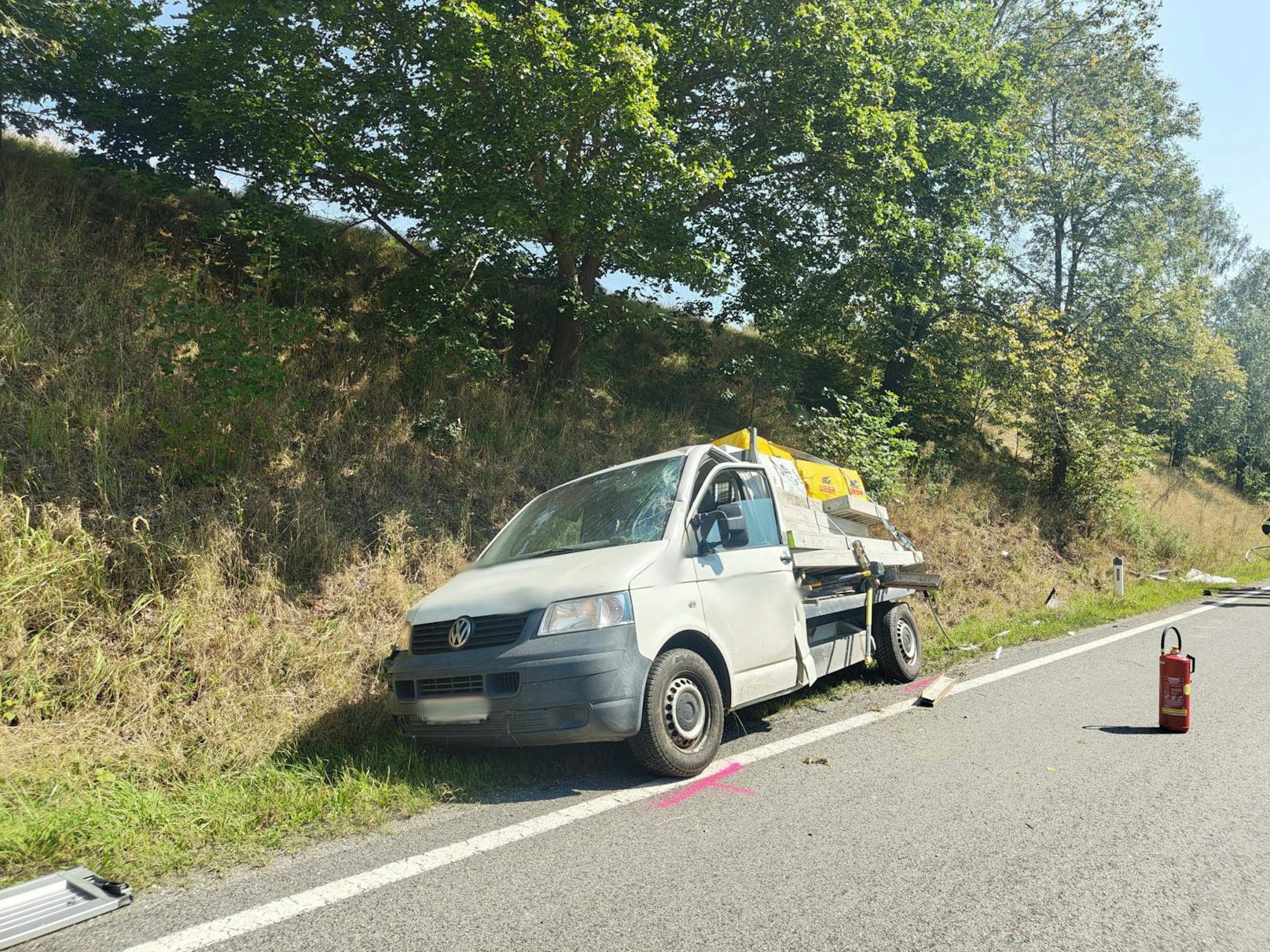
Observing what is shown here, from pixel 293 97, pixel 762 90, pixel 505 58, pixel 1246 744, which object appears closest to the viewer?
pixel 1246 744

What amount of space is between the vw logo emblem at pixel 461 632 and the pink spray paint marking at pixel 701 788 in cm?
143

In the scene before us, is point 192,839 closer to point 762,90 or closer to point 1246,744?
point 1246,744

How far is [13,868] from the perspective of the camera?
3.63 meters

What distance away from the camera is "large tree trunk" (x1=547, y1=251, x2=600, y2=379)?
40.0 feet

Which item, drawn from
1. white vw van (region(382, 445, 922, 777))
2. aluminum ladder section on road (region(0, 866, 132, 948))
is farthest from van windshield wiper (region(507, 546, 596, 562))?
aluminum ladder section on road (region(0, 866, 132, 948))

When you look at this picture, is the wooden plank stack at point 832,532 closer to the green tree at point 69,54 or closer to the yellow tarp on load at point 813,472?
the yellow tarp on load at point 813,472

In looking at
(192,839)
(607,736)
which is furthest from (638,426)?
(192,839)

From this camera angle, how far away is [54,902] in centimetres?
328

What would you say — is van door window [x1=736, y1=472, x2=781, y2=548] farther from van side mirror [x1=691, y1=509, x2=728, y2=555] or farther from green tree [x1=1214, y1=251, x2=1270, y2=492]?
green tree [x1=1214, y1=251, x2=1270, y2=492]

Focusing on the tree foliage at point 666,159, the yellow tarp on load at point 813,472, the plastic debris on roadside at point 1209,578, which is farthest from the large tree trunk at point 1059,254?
the yellow tarp on load at point 813,472

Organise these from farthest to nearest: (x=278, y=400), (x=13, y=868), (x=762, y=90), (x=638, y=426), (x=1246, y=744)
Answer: (x=638, y=426)
(x=762, y=90)
(x=278, y=400)
(x=1246, y=744)
(x=13, y=868)

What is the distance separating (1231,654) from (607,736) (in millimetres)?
7672

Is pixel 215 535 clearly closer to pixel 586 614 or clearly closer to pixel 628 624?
pixel 586 614

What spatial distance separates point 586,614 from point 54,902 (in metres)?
2.61
